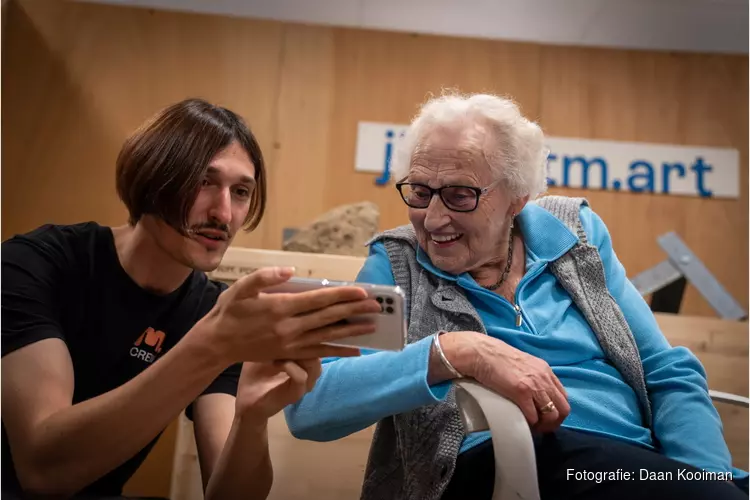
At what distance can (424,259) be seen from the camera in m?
0.93

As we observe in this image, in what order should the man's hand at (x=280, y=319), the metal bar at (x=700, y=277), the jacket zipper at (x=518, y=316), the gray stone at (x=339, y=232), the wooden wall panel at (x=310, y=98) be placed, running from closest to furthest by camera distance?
the man's hand at (x=280, y=319) → the jacket zipper at (x=518, y=316) → the wooden wall panel at (x=310, y=98) → the gray stone at (x=339, y=232) → the metal bar at (x=700, y=277)

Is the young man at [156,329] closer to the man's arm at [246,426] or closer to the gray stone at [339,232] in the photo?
the man's arm at [246,426]

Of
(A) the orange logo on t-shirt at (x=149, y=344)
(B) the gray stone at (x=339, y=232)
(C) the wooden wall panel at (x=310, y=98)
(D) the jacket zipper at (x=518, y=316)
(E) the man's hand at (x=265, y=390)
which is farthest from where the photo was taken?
(B) the gray stone at (x=339, y=232)

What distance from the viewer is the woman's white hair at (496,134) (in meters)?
0.95

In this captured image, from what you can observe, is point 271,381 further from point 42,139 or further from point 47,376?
point 42,139

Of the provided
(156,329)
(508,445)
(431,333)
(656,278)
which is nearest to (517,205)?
(431,333)

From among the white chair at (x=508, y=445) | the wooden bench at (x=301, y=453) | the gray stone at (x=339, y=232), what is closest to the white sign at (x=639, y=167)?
the gray stone at (x=339, y=232)

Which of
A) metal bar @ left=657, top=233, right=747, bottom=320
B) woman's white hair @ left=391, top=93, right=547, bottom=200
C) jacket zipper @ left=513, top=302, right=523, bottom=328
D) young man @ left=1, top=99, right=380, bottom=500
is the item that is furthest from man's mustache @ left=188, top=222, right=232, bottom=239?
metal bar @ left=657, top=233, right=747, bottom=320

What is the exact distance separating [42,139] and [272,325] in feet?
2.18

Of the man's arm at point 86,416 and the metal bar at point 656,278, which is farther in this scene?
the metal bar at point 656,278

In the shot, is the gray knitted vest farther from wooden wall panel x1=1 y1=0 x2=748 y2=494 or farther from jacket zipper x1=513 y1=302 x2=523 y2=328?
wooden wall panel x1=1 y1=0 x2=748 y2=494

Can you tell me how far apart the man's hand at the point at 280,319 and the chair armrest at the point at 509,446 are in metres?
0.18

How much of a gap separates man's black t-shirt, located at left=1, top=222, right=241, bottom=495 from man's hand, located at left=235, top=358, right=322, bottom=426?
148 millimetres

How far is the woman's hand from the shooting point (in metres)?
0.71
